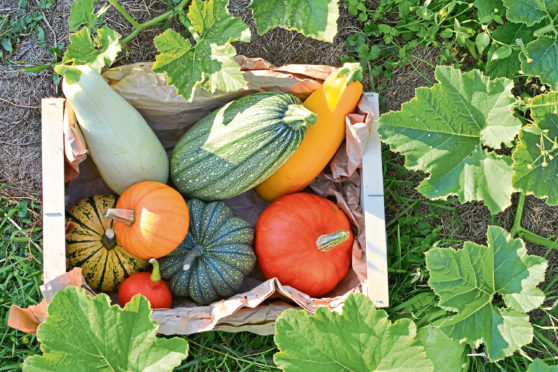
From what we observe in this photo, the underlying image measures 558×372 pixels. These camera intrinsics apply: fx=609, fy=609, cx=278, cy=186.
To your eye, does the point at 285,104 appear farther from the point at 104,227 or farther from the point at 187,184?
the point at 104,227

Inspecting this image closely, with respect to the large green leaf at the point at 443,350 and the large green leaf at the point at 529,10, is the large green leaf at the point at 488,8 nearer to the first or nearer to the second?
the large green leaf at the point at 529,10

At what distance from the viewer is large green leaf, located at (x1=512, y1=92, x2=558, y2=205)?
239 cm

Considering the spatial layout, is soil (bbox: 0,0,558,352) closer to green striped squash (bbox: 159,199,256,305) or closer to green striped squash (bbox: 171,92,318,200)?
green striped squash (bbox: 171,92,318,200)

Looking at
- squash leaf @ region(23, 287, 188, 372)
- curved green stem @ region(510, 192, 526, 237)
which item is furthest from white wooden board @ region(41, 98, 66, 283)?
curved green stem @ region(510, 192, 526, 237)

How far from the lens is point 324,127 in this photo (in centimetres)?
250

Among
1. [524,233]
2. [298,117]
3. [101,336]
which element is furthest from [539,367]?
[101,336]

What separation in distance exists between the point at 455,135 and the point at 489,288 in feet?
2.06

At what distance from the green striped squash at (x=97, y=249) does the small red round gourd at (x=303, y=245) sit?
523mm

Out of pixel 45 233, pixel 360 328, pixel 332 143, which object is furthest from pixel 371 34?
pixel 45 233

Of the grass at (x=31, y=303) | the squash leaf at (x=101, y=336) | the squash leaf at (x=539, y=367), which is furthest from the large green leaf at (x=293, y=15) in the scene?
the squash leaf at (x=539, y=367)

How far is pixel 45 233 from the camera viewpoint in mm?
2242

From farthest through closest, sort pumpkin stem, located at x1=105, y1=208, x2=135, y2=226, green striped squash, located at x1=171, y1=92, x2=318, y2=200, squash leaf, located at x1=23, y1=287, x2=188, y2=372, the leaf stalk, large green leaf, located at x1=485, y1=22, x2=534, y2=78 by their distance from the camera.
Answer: large green leaf, located at x1=485, y1=22, x2=534, y2=78 < the leaf stalk < green striped squash, located at x1=171, y1=92, x2=318, y2=200 < pumpkin stem, located at x1=105, y1=208, x2=135, y2=226 < squash leaf, located at x1=23, y1=287, x2=188, y2=372

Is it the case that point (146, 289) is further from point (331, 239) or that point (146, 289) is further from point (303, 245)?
point (331, 239)

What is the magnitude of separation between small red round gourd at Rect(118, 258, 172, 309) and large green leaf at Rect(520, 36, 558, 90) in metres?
1.73
